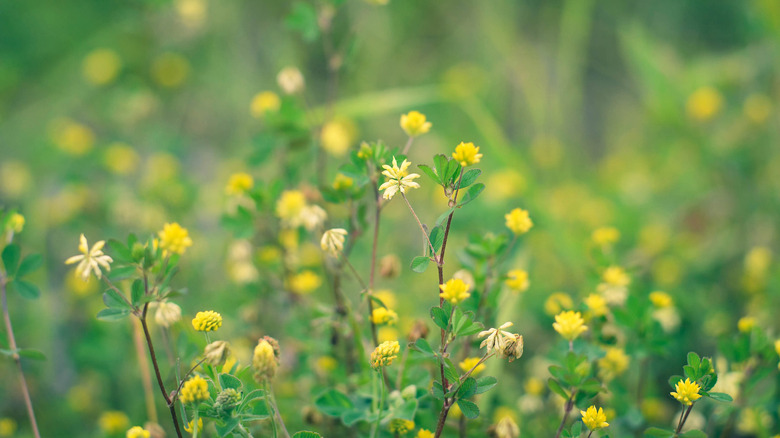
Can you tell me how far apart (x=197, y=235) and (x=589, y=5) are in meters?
2.36

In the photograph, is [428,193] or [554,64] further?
[554,64]

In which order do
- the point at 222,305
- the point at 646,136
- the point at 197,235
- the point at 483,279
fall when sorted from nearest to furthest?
the point at 483,279 < the point at 222,305 < the point at 197,235 < the point at 646,136

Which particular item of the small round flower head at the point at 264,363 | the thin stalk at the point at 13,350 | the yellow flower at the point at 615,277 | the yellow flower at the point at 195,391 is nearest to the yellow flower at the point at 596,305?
the yellow flower at the point at 615,277

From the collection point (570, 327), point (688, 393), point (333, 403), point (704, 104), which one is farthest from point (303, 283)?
point (704, 104)

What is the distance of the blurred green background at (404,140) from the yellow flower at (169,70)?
0.01 metres

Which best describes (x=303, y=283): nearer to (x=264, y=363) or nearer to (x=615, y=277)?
(x=264, y=363)

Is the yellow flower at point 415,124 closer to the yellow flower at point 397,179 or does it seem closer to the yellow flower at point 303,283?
the yellow flower at point 397,179

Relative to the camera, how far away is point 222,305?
6.19 ft

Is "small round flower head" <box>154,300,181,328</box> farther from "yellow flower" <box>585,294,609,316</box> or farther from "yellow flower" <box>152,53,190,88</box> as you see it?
"yellow flower" <box>152,53,190,88</box>

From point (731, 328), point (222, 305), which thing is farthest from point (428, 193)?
point (731, 328)

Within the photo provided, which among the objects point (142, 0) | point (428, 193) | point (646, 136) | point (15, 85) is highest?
point (142, 0)

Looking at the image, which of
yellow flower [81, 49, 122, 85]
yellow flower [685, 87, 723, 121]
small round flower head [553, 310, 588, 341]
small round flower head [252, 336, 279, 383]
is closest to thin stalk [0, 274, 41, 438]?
small round flower head [252, 336, 279, 383]

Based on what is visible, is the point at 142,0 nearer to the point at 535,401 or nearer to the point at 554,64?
the point at 554,64

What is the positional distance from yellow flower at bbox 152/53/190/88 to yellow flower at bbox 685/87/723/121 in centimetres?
257
